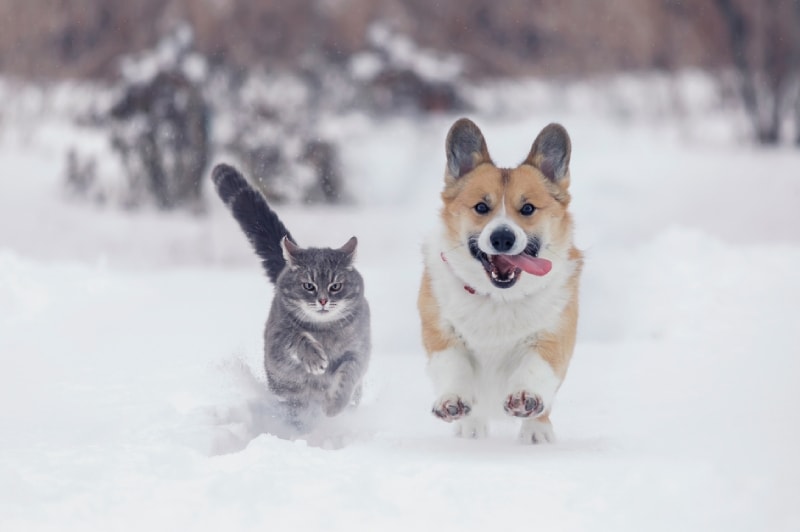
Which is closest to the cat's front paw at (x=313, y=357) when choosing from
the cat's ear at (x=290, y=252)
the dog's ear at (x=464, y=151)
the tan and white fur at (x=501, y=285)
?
the cat's ear at (x=290, y=252)

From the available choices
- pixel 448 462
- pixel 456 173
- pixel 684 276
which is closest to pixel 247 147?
pixel 684 276

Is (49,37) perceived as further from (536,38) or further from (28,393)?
(28,393)

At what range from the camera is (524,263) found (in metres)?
3.81

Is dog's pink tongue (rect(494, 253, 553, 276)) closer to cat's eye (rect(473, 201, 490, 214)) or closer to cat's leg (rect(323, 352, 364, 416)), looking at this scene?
cat's eye (rect(473, 201, 490, 214))

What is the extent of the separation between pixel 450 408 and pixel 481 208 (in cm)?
78

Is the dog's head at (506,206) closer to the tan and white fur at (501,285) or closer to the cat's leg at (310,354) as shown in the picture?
the tan and white fur at (501,285)

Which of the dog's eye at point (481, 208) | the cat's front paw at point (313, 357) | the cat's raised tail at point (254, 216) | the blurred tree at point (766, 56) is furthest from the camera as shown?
the blurred tree at point (766, 56)

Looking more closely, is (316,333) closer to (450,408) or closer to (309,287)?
(309,287)

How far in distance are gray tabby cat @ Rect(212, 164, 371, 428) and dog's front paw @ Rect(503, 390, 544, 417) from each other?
105 centimetres

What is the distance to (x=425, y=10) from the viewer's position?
11875 mm

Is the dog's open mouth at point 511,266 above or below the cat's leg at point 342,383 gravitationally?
above

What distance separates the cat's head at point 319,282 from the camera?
450 centimetres

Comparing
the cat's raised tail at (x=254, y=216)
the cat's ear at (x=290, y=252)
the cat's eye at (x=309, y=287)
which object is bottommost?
the cat's eye at (x=309, y=287)

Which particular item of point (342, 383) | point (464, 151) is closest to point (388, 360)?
point (342, 383)
